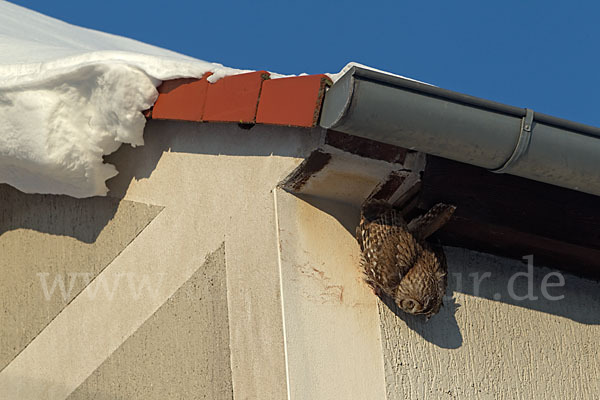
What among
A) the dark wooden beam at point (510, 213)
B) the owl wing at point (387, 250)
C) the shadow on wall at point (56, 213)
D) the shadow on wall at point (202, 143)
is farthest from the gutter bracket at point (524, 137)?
the shadow on wall at point (56, 213)

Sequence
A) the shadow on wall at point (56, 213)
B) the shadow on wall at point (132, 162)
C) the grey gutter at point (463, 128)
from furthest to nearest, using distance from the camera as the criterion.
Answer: the shadow on wall at point (56, 213) < the shadow on wall at point (132, 162) < the grey gutter at point (463, 128)

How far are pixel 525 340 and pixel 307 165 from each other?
903 millimetres

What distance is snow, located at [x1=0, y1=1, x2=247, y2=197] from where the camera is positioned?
8.00 ft

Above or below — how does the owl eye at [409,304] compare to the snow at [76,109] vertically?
below

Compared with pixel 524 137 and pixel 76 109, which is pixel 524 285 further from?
pixel 76 109

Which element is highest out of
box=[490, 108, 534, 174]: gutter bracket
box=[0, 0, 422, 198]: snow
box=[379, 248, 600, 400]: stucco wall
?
box=[0, 0, 422, 198]: snow

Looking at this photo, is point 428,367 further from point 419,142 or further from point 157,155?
point 157,155

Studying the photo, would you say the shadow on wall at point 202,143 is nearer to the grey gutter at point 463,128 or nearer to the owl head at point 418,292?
the grey gutter at point 463,128

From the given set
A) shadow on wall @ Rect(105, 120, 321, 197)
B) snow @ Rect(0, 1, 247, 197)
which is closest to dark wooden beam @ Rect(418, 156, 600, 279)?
shadow on wall @ Rect(105, 120, 321, 197)

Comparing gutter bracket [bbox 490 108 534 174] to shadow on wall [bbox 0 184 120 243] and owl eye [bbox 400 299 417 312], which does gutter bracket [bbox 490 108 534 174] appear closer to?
owl eye [bbox 400 299 417 312]

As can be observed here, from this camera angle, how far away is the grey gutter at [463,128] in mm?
A: 1917

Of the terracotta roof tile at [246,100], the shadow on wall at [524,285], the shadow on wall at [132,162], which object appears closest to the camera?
the terracotta roof tile at [246,100]

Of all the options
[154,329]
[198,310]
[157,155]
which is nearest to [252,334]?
[198,310]

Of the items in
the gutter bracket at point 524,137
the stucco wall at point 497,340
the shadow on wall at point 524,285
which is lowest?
the stucco wall at point 497,340
